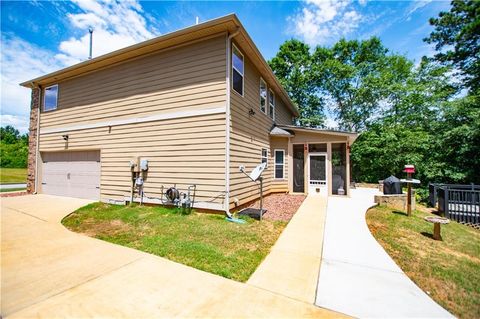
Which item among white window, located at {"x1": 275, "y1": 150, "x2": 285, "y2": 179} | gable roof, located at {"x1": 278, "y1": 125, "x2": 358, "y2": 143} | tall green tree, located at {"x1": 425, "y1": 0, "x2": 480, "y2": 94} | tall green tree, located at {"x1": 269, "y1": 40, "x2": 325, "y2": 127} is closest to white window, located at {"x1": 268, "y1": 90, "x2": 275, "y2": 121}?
gable roof, located at {"x1": 278, "y1": 125, "x2": 358, "y2": 143}

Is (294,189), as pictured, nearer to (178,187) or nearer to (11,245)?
(178,187)

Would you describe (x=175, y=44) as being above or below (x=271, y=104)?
above

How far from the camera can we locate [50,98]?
10234 mm

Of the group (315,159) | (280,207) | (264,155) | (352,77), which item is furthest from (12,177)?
(352,77)

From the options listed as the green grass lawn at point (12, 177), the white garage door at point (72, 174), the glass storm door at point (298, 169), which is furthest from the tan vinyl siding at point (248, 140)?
the green grass lawn at point (12, 177)

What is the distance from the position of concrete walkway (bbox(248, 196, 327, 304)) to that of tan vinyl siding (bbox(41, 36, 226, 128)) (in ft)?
14.2

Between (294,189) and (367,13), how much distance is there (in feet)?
43.7

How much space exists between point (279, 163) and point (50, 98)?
11.9 meters

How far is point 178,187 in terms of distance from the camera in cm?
686

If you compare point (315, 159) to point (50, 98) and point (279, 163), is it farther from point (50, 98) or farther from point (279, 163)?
point (50, 98)

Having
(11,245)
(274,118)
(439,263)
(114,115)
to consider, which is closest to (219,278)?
(439,263)

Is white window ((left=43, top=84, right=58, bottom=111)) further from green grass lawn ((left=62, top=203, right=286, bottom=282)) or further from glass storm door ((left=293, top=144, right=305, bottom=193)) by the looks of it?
glass storm door ((left=293, top=144, right=305, bottom=193))

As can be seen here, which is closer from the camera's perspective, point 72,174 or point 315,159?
point 72,174

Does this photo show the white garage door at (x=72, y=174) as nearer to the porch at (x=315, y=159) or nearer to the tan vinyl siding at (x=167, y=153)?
the tan vinyl siding at (x=167, y=153)
